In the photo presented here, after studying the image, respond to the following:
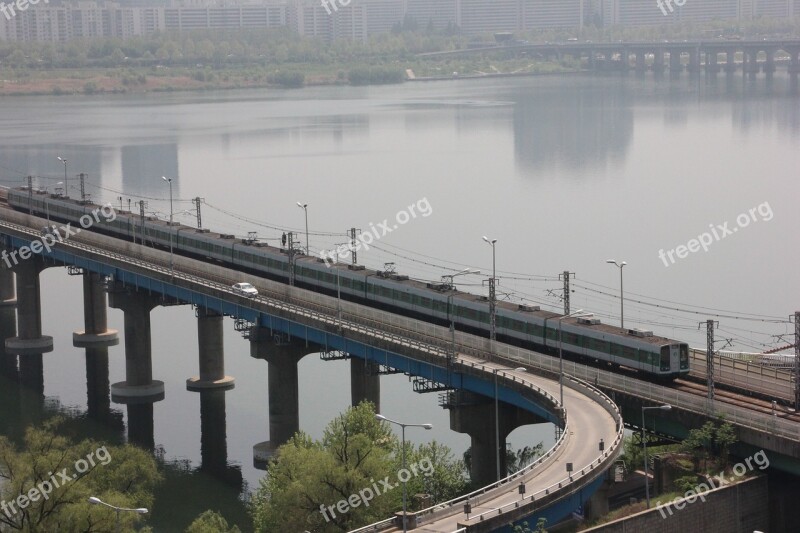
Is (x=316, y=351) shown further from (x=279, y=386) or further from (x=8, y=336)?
(x=8, y=336)

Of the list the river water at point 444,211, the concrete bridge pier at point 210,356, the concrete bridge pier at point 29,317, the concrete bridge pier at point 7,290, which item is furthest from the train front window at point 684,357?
the concrete bridge pier at point 7,290

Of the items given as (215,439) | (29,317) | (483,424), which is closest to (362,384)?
(215,439)

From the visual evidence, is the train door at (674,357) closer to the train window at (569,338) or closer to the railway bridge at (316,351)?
the railway bridge at (316,351)

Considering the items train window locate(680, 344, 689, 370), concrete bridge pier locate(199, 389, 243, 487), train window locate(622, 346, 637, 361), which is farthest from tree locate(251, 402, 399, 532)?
concrete bridge pier locate(199, 389, 243, 487)

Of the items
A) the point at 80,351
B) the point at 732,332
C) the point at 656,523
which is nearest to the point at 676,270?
the point at 732,332

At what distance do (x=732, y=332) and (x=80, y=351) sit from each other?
3675 cm

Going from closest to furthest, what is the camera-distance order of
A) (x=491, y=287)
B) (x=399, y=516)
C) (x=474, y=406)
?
(x=399, y=516)
(x=474, y=406)
(x=491, y=287)

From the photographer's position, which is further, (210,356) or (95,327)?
(95,327)

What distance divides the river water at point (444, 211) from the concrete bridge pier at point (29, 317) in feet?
3.83

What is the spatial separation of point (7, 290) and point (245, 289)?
108 feet

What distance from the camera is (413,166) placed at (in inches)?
5738

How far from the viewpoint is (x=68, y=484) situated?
41.7 metres

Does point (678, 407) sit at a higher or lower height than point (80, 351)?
higher

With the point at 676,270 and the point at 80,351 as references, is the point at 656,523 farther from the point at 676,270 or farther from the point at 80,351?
the point at 676,270
